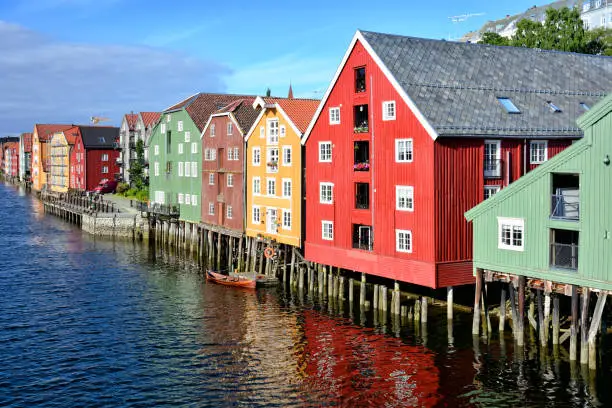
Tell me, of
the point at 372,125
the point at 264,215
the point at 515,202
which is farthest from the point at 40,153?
the point at 515,202

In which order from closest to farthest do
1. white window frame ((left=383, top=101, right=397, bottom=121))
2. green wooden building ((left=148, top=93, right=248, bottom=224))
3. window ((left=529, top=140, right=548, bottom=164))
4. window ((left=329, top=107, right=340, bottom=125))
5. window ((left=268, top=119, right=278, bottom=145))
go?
white window frame ((left=383, top=101, right=397, bottom=121)) < window ((left=529, top=140, right=548, bottom=164)) < window ((left=329, top=107, right=340, bottom=125)) < window ((left=268, top=119, right=278, bottom=145)) < green wooden building ((left=148, top=93, right=248, bottom=224))

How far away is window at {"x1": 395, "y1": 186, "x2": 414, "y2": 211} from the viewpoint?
41438 millimetres

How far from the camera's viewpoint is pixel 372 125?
44.4 m

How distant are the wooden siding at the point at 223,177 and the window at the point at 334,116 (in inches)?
670

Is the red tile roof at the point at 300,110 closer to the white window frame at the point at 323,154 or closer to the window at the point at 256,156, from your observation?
the white window frame at the point at 323,154

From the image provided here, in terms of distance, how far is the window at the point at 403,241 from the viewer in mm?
41688

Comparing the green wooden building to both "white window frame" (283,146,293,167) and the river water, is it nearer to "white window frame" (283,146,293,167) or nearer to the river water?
"white window frame" (283,146,293,167)

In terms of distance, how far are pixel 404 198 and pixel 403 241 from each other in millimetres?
2640

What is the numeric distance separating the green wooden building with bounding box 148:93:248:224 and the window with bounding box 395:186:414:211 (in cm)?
3619

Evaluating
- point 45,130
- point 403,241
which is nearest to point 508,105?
point 403,241

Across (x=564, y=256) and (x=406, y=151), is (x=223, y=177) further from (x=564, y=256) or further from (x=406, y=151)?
(x=564, y=256)

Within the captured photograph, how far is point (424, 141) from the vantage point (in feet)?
132

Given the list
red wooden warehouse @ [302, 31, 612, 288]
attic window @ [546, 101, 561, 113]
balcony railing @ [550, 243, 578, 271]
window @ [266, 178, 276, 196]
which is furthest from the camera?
window @ [266, 178, 276, 196]

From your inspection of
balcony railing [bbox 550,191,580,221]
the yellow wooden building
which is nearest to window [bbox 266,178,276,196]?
the yellow wooden building
